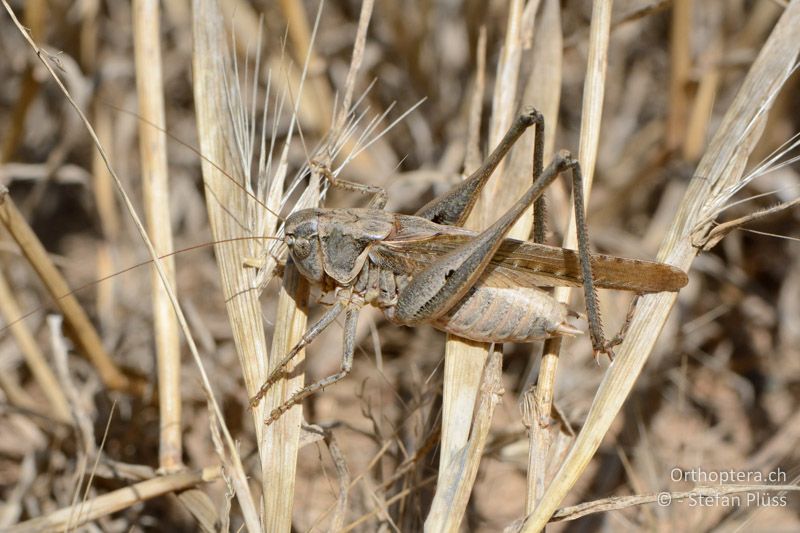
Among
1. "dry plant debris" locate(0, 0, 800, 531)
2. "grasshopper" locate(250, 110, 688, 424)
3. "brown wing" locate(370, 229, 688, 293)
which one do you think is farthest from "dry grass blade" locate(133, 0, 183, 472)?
"brown wing" locate(370, 229, 688, 293)

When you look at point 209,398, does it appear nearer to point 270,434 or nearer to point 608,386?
point 270,434

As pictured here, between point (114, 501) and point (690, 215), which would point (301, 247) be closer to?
point (114, 501)

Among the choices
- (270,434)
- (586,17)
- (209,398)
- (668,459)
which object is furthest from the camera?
(586,17)

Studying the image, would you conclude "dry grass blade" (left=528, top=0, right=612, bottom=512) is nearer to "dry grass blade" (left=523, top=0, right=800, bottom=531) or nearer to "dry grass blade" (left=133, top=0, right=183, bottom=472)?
"dry grass blade" (left=523, top=0, right=800, bottom=531)

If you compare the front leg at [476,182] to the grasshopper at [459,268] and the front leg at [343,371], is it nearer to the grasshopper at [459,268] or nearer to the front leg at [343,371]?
the grasshopper at [459,268]

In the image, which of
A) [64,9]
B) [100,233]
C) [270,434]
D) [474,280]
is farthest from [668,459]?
[64,9]


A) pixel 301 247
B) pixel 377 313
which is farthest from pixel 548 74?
pixel 377 313

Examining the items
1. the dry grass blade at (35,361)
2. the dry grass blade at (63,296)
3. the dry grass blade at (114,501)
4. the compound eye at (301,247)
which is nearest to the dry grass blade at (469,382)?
the compound eye at (301,247)
